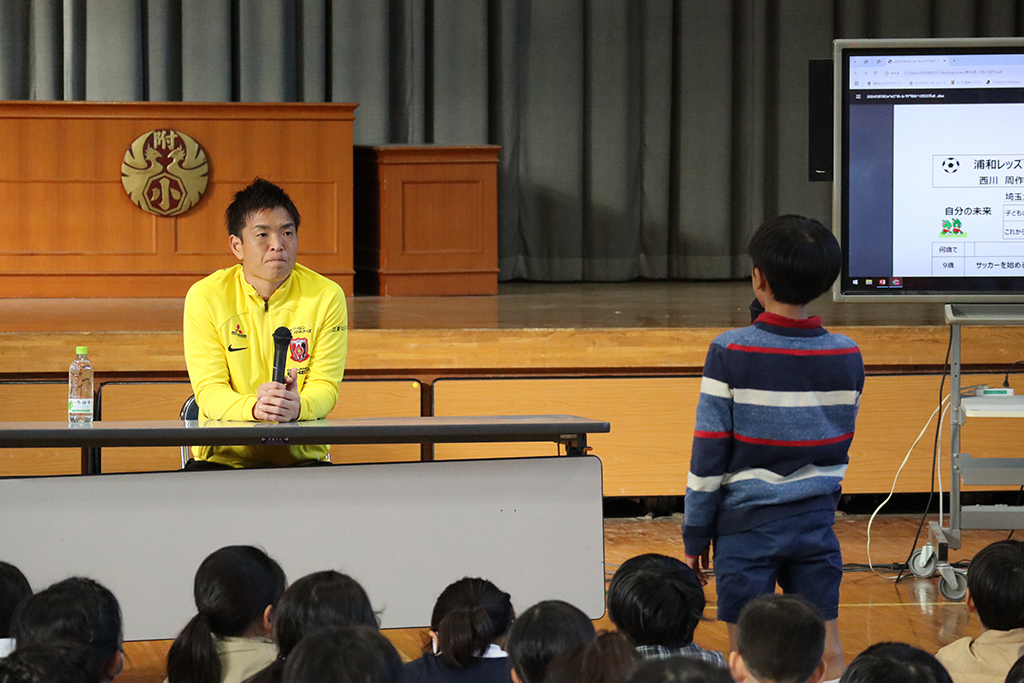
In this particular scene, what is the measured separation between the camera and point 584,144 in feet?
26.7

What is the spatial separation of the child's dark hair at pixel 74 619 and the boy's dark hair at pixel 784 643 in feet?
2.83

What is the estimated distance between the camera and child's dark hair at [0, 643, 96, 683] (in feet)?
4.05

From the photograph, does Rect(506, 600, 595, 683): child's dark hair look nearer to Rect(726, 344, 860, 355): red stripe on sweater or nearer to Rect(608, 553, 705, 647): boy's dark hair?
Rect(608, 553, 705, 647): boy's dark hair

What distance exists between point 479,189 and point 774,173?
2.95 meters

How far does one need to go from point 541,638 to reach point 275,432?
1.11 metres

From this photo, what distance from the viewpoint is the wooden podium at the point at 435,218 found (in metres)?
6.19

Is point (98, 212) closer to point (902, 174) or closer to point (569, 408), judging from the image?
point (569, 408)

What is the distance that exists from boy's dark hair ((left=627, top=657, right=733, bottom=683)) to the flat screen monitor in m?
2.33

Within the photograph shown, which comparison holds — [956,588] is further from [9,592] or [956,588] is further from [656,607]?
[9,592]

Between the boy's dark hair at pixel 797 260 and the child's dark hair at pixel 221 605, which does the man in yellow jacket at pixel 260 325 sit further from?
the boy's dark hair at pixel 797 260

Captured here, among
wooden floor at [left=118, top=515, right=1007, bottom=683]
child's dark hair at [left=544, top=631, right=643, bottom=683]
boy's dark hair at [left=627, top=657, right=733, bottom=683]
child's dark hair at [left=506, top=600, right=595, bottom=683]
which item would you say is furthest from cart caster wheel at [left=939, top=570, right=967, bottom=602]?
boy's dark hair at [left=627, top=657, right=733, bottom=683]

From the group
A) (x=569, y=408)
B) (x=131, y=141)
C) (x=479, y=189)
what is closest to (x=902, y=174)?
(x=569, y=408)

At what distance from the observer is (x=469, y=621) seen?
70.4 inches

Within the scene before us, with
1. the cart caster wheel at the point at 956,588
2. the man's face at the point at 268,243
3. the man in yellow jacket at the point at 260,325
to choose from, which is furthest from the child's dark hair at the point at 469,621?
the cart caster wheel at the point at 956,588
